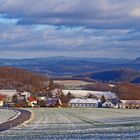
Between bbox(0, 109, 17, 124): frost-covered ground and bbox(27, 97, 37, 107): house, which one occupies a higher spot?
bbox(27, 97, 37, 107): house

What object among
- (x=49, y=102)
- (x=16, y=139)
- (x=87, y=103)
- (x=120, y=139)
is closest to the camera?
(x=120, y=139)

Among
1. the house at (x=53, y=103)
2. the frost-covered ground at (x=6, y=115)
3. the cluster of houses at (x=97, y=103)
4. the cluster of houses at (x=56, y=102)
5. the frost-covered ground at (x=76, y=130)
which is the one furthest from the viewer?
the cluster of houses at (x=97, y=103)

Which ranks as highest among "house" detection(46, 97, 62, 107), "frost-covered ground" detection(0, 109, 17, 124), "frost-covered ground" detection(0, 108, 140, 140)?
"house" detection(46, 97, 62, 107)

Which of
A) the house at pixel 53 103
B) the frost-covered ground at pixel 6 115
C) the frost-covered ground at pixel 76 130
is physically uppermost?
the house at pixel 53 103

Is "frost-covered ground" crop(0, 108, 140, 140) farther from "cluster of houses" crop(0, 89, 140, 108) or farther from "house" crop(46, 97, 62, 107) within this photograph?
"cluster of houses" crop(0, 89, 140, 108)

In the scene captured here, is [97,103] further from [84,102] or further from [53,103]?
[53,103]

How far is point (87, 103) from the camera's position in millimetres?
177750

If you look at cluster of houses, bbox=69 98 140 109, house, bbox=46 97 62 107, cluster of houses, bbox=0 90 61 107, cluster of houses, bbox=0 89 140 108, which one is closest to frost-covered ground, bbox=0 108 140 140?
house, bbox=46 97 62 107

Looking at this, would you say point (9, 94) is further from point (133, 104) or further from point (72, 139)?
point (72, 139)

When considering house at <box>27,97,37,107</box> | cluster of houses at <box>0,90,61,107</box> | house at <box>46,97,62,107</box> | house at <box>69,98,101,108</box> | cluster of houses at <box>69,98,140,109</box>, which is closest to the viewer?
house at <box>46,97,62,107</box>

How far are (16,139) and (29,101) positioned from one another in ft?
459

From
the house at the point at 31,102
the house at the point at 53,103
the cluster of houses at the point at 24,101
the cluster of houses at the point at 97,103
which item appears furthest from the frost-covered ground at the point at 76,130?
the cluster of houses at the point at 97,103

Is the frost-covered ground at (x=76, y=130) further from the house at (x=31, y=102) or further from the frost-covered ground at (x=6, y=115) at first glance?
the house at (x=31, y=102)

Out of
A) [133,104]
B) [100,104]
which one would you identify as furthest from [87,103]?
[133,104]
